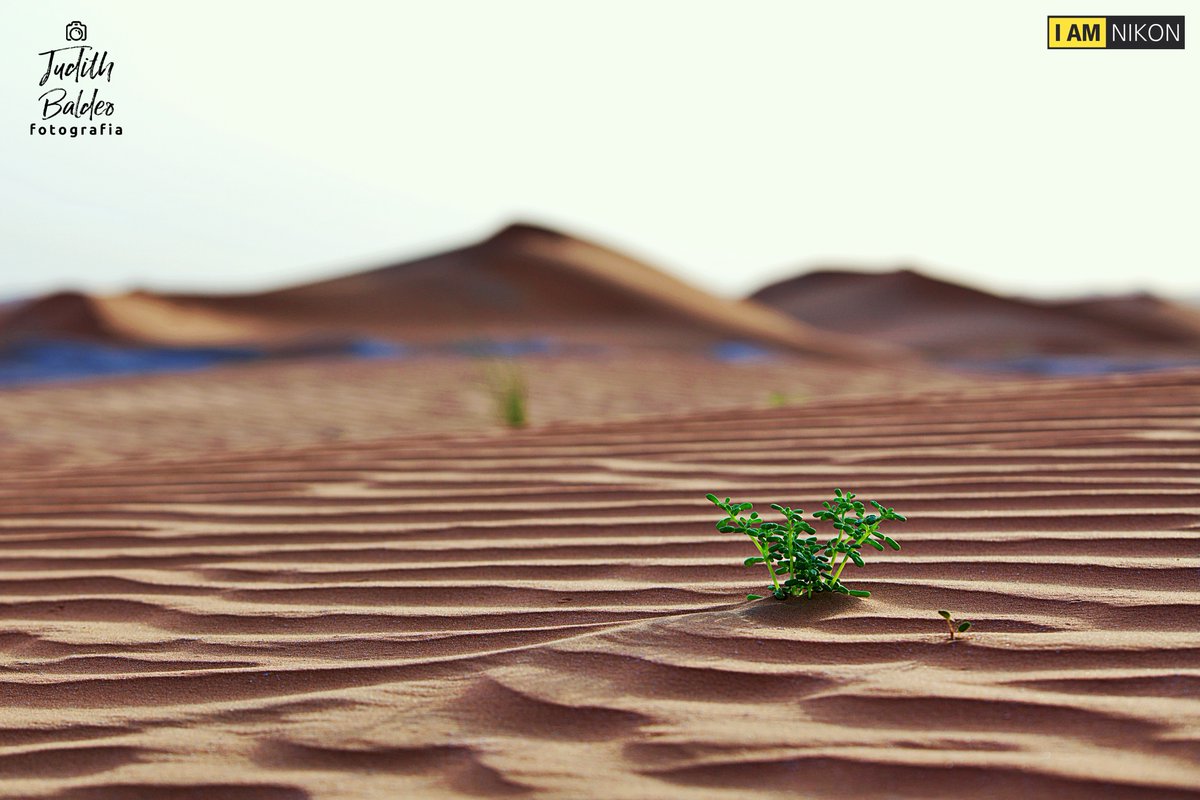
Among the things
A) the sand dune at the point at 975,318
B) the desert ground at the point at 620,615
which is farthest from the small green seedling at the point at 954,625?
the sand dune at the point at 975,318

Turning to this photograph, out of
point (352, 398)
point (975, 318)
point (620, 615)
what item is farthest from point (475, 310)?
point (620, 615)

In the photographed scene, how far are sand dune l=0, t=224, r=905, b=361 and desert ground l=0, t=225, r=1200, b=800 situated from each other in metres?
11.7

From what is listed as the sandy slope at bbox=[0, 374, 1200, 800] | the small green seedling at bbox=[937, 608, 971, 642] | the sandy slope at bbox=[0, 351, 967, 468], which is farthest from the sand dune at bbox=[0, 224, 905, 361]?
the small green seedling at bbox=[937, 608, 971, 642]

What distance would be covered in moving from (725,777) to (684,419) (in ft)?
9.37

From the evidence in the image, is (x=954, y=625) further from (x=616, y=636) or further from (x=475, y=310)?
(x=475, y=310)

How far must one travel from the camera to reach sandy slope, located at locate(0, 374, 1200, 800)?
1597 millimetres

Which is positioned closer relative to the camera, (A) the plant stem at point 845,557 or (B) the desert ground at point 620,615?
(B) the desert ground at point 620,615

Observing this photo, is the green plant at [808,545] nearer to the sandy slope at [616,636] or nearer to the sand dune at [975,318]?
the sandy slope at [616,636]

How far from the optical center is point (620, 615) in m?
2.14

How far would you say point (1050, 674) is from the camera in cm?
177

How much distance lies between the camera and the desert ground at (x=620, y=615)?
63.4 inches

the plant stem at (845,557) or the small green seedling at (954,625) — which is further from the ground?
the plant stem at (845,557)

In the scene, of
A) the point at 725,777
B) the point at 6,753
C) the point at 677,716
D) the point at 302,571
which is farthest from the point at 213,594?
the point at 725,777

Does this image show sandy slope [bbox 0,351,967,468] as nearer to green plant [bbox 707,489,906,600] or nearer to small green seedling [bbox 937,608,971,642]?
green plant [bbox 707,489,906,600]
